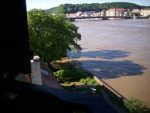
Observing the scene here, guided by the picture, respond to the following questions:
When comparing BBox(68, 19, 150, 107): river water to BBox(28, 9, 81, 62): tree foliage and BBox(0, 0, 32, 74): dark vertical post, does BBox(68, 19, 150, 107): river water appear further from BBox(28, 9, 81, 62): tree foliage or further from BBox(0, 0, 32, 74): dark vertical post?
BBox(0, 0, 32, 74): dark vertical post

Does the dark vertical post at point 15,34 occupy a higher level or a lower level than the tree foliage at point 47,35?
higher

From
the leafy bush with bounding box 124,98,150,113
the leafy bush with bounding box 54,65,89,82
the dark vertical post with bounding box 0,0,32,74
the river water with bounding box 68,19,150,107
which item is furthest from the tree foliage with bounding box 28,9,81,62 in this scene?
the dark vertical post with bounding box 0,0,32,74

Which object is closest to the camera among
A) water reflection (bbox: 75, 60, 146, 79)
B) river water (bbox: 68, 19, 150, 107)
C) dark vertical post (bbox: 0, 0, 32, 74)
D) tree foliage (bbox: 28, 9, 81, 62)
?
dark vertical post (bbox: 0, 0, 32, 74)

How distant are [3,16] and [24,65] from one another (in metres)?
0.46

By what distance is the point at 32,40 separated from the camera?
32219mm

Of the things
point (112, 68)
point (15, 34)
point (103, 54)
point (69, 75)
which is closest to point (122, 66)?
point (112, 68)

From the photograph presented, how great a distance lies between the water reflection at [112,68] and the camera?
3734 centimetres

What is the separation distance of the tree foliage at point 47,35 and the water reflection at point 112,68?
20.8 feet

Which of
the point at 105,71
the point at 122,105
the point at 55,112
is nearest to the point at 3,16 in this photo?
the point at 55,112

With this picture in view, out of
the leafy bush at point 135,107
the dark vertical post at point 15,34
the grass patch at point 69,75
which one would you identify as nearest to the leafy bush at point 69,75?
the grass patch at point 69,75

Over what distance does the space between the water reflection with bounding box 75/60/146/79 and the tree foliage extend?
20.8 ft

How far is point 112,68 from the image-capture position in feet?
134

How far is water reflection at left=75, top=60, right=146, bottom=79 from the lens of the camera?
123 ft

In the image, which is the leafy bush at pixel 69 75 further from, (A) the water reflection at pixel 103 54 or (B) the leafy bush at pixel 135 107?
(A) the water reflection at pixel 103 54
